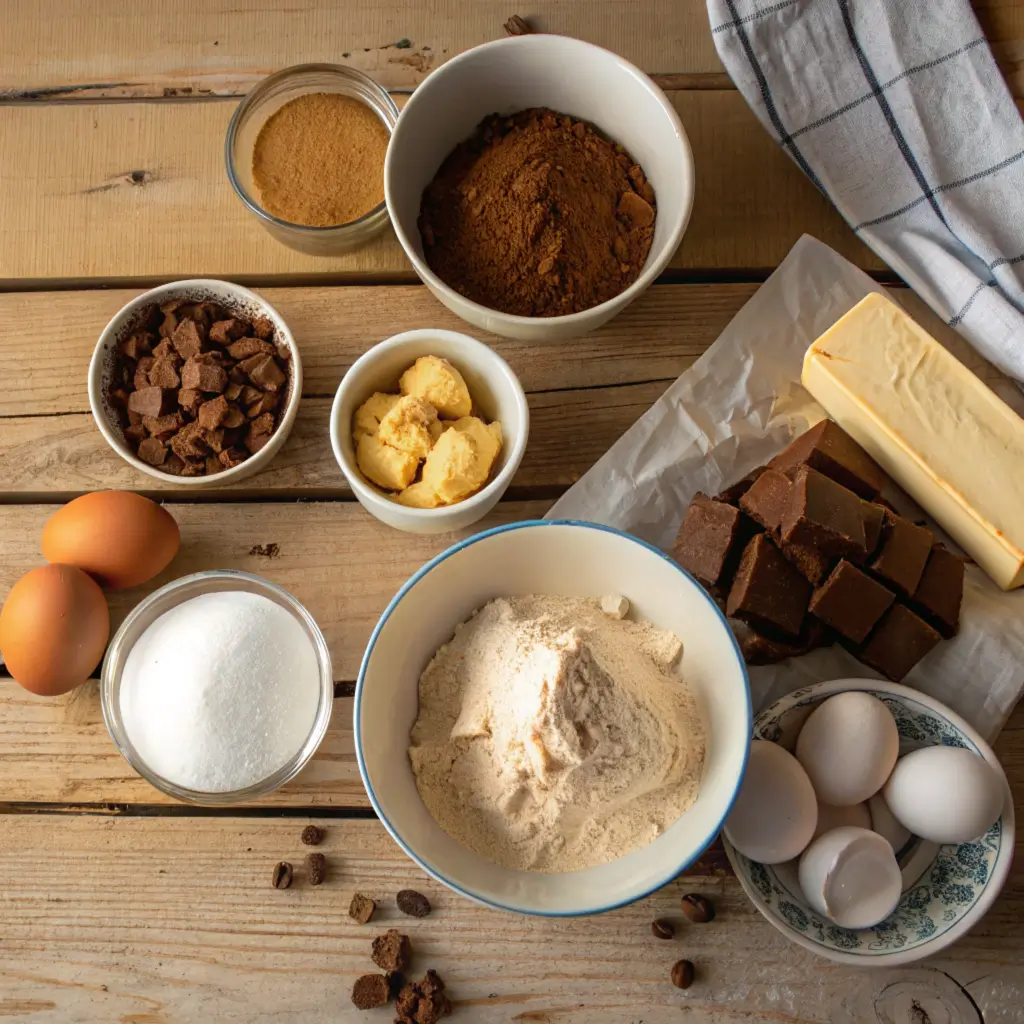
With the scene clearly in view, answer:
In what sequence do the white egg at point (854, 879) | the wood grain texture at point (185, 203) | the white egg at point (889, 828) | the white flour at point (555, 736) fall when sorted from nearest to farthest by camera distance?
the white flour at point (555, 736), the white egg at point (854, 879), the white egg at point (889, 828), the wood grain texture at point (185, 203)

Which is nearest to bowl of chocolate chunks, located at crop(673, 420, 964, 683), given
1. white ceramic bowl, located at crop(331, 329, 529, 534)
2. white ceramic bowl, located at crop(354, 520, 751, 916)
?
white ceramic bowl, located at crop(354, 520, 751, 916)

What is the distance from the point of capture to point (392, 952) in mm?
1215

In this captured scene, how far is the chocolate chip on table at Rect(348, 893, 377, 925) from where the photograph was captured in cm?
123

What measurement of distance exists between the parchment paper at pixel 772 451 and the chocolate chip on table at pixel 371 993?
58 cm

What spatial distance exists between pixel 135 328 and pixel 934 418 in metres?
1.03

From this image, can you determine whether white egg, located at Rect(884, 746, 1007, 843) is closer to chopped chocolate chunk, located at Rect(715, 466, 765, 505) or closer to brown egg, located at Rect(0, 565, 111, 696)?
chopped chocolate chunk, located at Rect(715, 466, 765, 505)

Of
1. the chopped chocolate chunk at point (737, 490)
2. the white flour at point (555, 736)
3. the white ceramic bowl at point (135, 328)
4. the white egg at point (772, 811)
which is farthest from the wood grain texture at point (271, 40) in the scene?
the white egg at point (772, 811)

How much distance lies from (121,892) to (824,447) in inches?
41.3

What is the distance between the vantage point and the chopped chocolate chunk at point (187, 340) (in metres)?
1.25

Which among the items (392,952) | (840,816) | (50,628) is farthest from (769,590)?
(50,628)

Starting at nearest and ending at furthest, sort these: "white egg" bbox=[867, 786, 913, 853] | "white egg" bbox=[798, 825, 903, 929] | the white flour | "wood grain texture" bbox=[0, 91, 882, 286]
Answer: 1. the white flour
2. "white egg" bbox=[798, 825, 903, 929]
3. "white egg" bbox=[867, 786, 913, 853]
4. "wood grain texture" bbox=[0, 91, 882, 286]

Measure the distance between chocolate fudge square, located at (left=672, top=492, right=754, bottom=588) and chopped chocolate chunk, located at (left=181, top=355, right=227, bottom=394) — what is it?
1.99ft

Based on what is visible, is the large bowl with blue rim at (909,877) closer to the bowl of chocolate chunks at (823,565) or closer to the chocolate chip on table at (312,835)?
the bowl of chocolate chunks at (823,565)

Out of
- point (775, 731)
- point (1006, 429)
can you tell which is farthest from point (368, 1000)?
point (1006, 429)
